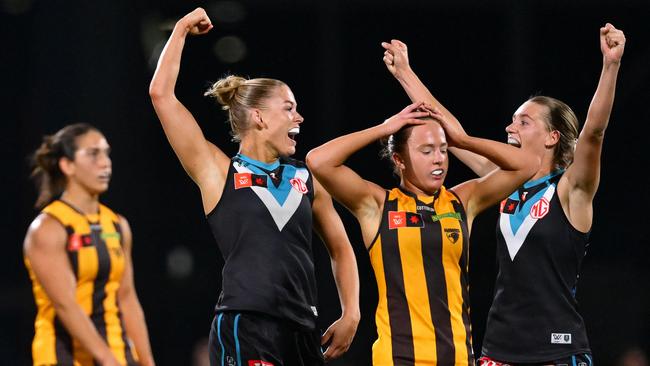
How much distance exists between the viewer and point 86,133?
4391 millimetres

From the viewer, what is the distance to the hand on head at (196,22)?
4.69 meters

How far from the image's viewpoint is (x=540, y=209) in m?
4.80

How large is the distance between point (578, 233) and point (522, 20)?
7102 millimetres

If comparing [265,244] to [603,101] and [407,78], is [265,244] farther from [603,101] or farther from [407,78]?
[603,101]

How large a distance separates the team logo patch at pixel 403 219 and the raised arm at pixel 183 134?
796 mm

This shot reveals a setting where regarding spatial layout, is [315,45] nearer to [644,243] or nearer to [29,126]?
[29,126]

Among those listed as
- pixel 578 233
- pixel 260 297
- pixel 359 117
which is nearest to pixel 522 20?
pixel 359 117

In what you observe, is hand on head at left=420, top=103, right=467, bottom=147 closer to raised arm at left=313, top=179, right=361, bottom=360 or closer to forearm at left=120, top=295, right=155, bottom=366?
raised arm at left=313, top=179, right=361, bottom=360

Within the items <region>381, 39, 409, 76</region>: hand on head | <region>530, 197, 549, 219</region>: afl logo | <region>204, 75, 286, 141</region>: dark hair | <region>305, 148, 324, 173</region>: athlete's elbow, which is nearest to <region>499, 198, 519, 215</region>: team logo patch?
<region>530, 197, 549, 219</region>: afl logo

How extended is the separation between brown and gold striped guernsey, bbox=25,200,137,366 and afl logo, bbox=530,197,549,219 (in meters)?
1.92

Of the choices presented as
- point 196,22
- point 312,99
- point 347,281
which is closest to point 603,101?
point 347,281

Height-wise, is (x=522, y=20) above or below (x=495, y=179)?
above

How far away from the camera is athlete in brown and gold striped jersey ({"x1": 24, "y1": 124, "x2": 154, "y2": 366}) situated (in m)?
4.07

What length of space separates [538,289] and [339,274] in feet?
3.08
